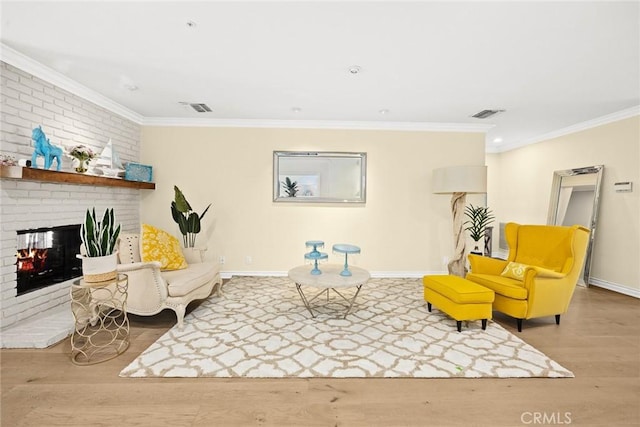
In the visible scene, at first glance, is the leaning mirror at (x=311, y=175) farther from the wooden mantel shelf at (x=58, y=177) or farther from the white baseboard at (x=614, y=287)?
the white baseboard at (x=614, y=287)

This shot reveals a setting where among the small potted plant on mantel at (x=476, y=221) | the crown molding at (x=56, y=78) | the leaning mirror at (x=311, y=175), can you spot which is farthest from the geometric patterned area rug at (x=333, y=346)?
the crown molding at (x=56, y=78)

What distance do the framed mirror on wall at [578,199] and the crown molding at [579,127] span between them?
0.65 m

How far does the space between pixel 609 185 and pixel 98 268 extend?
6479 millimetres

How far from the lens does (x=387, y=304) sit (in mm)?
3523

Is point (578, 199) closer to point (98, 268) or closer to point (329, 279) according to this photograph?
point (329, 279)

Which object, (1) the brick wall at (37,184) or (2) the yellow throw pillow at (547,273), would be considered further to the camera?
(2) the yellow throw pillow at (547,273)

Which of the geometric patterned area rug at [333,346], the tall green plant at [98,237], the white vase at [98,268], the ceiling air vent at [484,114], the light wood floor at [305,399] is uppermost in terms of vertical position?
the ceiling air vent at [484,114]

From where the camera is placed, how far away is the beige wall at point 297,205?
4684 mm

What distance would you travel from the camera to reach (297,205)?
4.75m

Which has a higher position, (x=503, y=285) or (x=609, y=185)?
(x=609, y=185)

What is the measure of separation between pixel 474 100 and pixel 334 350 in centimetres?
341

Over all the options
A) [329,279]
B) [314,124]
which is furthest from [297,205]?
[329,279]

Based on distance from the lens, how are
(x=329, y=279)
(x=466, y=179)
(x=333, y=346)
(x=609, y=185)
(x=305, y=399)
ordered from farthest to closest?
1. (x=609, y=185)
2. (x=466, y=179)
3. (x=329, y=279)
4. (x=333, y=346)
5. (x=305, y=399)

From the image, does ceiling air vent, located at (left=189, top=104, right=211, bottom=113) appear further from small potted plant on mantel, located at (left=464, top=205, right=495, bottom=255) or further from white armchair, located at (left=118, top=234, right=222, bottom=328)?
small potted plant on mantel, located at (left=464, top=205, right=495, bottom=255)
